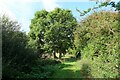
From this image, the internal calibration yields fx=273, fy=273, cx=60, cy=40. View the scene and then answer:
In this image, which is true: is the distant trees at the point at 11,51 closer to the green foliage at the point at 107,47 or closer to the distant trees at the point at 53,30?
the green foliage at the point at 107,47

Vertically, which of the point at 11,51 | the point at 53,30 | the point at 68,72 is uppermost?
the point at 53,30

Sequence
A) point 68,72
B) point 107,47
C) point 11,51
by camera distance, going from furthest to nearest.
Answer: point 68,72, point 11,51, point 107,47

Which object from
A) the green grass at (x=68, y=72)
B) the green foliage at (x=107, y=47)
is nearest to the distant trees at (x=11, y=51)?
the green grass at (x=68, y=72)

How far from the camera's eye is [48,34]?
53.6m

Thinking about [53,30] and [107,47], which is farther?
[53,30]

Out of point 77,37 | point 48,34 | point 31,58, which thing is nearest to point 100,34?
point 31,58

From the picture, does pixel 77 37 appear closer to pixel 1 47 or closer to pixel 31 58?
pixel 31 58

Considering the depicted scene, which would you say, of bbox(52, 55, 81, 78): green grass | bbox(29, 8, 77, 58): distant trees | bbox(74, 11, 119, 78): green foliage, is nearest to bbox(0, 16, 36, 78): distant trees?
bbox(52, 55, 81, 78): green grass

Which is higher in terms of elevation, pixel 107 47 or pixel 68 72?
pixel 107 47

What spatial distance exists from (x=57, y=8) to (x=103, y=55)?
153ft

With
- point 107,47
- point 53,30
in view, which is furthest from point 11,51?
point 53,30

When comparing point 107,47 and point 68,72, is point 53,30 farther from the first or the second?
point 107,47

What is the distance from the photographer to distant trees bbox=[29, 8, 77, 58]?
54.0 m

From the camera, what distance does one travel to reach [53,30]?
54.4 m
